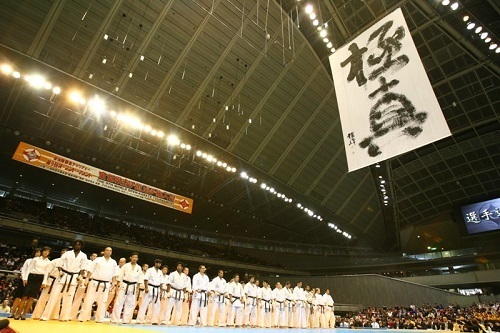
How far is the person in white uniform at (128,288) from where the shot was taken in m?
7.70

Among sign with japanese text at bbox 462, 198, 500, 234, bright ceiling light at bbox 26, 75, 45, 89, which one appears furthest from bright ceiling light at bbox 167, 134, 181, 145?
sign with japanese text at bbox 462, 198, 500, 234

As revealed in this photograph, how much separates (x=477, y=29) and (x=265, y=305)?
15.9 meters

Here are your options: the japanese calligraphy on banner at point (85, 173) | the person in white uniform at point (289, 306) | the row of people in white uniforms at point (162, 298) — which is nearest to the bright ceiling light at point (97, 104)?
the japanese calligraphy on banner at point (85, 173)

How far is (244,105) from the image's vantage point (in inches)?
660

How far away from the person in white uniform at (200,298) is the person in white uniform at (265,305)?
253 centimetres

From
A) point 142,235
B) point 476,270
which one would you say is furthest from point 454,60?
point 142,235

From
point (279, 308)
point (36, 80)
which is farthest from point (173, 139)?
point (279, 308)

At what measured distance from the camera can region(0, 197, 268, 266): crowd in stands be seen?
75.6ft

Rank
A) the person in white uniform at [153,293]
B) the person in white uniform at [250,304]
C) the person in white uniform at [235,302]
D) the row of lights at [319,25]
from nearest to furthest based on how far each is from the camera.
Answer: the person in white uniform at [153,293]
the person in white uniform at [235,302]
the person in white uniform at [250,304]
the row of lights at [319,25]

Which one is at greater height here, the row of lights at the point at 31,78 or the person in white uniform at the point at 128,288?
the row of lights at the point at 31,78

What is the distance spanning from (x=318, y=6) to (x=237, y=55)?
443cm

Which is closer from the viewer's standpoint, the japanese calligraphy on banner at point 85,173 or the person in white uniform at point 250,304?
the person in white uniform at point 250,304

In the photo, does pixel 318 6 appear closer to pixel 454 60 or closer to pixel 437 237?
pixel 454 60

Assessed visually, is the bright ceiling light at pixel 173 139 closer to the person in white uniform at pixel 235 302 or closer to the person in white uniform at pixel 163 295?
the person in white uniform at pixel 235 302
